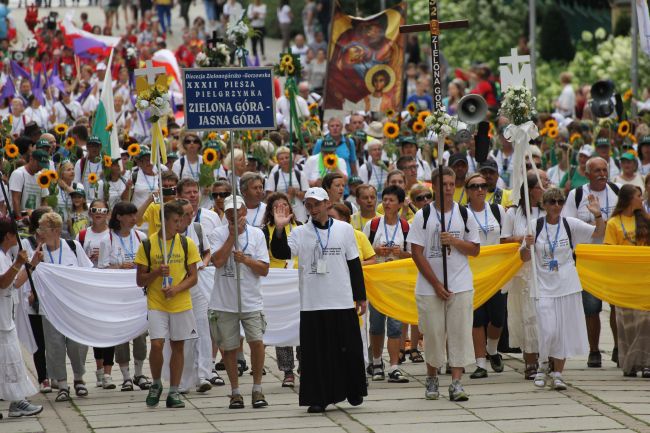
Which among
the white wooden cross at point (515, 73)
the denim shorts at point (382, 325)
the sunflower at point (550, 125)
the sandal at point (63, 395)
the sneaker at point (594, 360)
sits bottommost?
the sneaker at point (594, 360)

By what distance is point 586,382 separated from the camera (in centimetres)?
1373

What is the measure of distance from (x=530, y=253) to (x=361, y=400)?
2203 mm

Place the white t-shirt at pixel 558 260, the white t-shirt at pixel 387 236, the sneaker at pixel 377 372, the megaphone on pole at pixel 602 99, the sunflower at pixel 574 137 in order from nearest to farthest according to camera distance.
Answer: the white t-shirt at pixel 558 260
the sneaker at pixel 377 372
the white t-shirt at pixel 387 236
the sunflower at pixel 574 137
the megaphone on pole at pixel 602 99

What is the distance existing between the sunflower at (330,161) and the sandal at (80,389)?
6.24 metres

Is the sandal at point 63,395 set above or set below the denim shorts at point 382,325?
below

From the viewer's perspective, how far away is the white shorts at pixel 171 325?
1297 centimetres

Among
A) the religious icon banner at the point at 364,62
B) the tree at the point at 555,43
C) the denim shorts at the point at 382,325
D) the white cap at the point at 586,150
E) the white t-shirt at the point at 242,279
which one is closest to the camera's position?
the white t-shirt at the point at 242,279

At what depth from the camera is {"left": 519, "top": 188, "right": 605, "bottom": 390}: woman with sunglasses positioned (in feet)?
44.0

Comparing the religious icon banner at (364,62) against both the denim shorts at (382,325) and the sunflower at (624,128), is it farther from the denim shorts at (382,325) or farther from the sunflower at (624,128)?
the denim shorts at (382,325)

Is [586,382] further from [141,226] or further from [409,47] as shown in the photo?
[409,47]

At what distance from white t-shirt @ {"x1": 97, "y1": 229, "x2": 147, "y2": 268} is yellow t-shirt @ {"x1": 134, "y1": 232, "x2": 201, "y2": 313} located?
1.35 m

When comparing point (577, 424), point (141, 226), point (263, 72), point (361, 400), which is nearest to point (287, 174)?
point (141, 226)

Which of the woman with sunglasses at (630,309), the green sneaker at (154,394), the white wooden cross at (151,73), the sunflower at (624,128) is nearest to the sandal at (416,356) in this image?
the woman with sunglasses at (630,309)

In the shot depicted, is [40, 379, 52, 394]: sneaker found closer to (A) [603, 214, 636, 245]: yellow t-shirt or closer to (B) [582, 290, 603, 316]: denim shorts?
(B) [582, 290, 603, 316]: denim shorts
